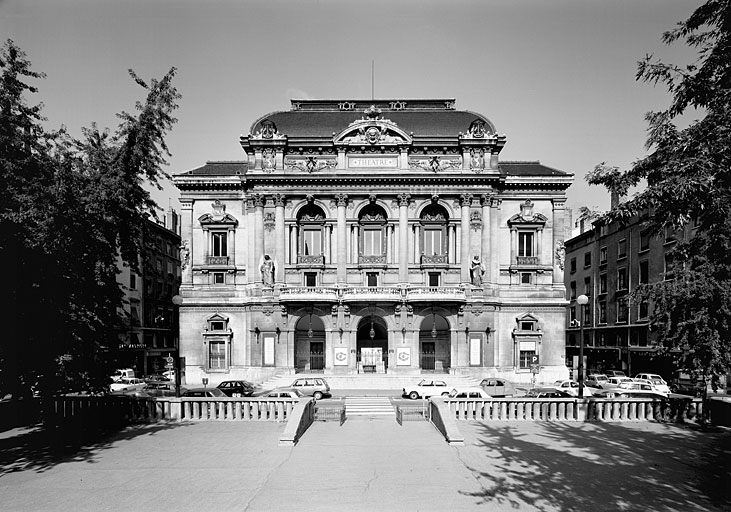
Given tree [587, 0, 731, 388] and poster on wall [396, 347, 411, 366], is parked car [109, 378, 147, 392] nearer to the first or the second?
poster on wall [396, 347, 411, 366]

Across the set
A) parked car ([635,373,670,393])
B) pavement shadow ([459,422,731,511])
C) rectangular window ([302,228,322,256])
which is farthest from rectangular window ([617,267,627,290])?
pavement shadow ([459,422,731,511])

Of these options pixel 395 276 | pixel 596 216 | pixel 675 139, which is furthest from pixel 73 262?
pixel 395 276

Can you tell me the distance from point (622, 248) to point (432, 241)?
2416 centimetres

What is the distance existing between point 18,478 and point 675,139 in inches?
763

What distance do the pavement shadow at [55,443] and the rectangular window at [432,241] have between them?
92.4 ft

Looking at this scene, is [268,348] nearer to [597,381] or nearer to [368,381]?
[368,381]

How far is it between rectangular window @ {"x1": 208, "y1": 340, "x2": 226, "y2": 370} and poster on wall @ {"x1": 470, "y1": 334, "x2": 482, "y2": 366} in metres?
22.1

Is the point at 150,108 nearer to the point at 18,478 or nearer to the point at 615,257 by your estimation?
the point at 18,478

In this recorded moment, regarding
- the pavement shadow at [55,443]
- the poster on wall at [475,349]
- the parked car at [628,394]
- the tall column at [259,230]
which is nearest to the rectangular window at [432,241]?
the poster on wall at [475,349]

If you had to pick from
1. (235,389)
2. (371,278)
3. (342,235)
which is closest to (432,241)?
(371,278)

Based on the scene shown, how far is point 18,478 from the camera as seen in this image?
13.7 m

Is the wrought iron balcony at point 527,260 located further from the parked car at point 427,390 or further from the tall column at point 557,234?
the parked car at point 427,390

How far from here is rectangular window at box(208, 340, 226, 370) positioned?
44156 millimetres

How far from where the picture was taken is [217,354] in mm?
44219
